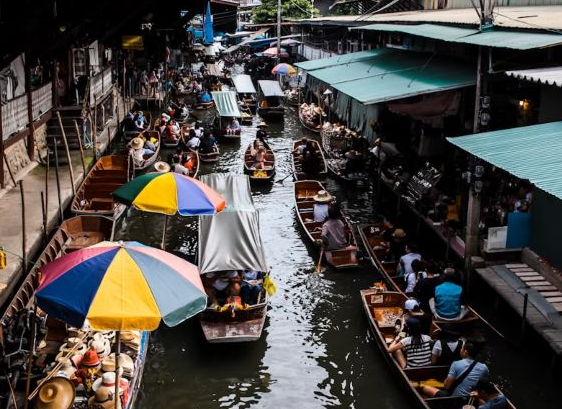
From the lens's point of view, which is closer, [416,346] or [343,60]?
[416,346]

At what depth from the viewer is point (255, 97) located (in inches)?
1617

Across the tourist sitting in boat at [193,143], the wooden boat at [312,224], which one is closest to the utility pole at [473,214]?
the wooden boat at [312,224]

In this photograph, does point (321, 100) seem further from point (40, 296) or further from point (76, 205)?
point (40, 296)

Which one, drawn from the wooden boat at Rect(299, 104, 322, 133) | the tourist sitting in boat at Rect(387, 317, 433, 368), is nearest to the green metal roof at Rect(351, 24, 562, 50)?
the tourist sitting in boat at Rect(387, 317, 433, 368)

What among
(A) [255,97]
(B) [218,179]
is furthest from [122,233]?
(A) [255,97]

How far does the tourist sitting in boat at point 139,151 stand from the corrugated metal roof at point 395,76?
6.48 m

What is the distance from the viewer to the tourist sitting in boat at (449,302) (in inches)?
434

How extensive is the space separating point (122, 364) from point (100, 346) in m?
0.45

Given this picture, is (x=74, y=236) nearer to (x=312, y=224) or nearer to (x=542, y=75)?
(x=312, y=224)

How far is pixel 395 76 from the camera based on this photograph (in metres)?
16.9

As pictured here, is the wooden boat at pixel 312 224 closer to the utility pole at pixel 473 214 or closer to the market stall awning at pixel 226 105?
the utility pole at pixel 473 214

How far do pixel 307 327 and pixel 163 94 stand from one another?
27.4 m

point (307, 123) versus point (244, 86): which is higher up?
point (244, 86)

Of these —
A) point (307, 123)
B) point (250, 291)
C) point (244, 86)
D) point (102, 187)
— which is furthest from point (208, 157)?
point (250, 291)
